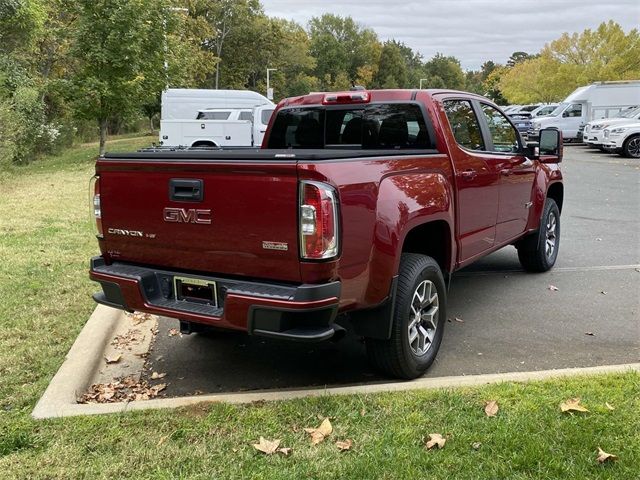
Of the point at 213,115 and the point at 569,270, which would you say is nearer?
the point at 569,270

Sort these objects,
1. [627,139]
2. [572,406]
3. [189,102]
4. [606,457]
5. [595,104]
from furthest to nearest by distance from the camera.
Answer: [595,104] < [189,102] < [627,139] < [572,406] < [606,457]

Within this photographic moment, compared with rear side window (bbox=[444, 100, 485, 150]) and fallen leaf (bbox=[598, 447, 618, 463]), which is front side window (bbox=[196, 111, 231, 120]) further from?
fallen leaf (bbox=[598, 447, 618, 463])

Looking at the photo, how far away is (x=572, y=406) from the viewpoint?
136 inches

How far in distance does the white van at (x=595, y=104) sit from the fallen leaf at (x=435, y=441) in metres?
28.6

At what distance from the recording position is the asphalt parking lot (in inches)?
171

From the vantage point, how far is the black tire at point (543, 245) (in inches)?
263

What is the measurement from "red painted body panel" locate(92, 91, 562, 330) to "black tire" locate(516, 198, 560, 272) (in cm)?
247

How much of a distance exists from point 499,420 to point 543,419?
0.24 metres

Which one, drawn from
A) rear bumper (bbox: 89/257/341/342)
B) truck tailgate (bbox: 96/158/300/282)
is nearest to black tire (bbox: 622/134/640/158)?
rear bumper (bbox: 89/257/341/342)

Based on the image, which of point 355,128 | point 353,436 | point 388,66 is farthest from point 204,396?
point 388,66

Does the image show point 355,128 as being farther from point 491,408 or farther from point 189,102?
point 189,102

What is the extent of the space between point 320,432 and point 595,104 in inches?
1198

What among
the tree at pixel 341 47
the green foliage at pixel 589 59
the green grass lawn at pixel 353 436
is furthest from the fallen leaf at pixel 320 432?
the tree at pixel 341 47

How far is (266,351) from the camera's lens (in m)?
4.79
